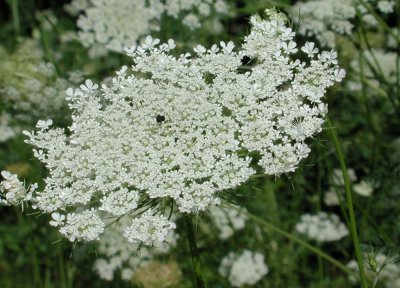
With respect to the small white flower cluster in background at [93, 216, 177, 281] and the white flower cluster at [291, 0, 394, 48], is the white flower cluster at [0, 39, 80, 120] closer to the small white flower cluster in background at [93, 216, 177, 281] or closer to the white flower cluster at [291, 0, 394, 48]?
the small white flower cluster in background at [93, 216, 177, 281]

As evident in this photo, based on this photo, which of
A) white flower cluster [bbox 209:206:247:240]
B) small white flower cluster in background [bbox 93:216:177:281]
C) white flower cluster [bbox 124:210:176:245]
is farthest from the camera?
white flower cluster [bbox 209:206:247:240]

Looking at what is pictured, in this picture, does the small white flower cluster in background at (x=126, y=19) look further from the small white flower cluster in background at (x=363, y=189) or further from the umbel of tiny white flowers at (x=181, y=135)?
the umbel of tiny white flowers at (x=181, y=135)

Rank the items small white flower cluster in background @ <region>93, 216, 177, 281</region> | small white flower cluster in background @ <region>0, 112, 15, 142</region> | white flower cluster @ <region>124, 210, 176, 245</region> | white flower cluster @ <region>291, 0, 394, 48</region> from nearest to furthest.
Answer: white flower cluster @ <region>124, 210, 176, 245</region>, small white flower cluster in background @ <region>93, 216, 177, 281</region>, white flower cluster @ <region>291, 0, 394, 48</region>, small white flower cluster in background @ <region>0, 112, 15, 142</region>

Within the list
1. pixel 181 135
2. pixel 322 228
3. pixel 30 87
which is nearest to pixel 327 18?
pixel 322 228

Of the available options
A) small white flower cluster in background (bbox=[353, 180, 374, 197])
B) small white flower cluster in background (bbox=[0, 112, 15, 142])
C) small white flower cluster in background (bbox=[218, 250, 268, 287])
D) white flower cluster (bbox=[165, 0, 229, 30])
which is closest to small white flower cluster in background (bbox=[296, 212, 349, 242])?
small white flower cluster in background (bbox=[353, 180, 374, 197])

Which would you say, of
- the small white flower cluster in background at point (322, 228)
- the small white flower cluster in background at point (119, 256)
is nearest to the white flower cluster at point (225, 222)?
the small white flower cluster in background at point (119, 256)

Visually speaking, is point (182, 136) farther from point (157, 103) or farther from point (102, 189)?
point (102, 189)
